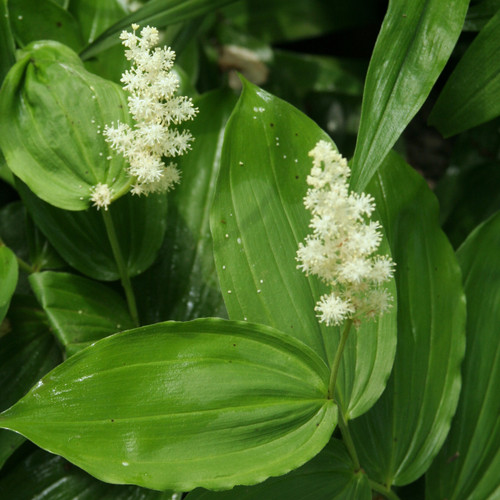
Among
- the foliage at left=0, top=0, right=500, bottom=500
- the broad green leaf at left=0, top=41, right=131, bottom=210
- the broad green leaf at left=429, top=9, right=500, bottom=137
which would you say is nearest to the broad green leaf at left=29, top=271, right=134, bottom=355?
the foliage at left=0, top=0, right=500, bottom=500

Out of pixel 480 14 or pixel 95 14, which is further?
pixel 95 14

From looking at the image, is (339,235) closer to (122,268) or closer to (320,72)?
(122,268)

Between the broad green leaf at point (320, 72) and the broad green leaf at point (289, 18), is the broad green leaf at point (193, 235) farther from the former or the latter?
the broad green leaf at point (289, 18)

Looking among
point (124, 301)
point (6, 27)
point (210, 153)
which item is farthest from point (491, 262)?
point (6, 27)

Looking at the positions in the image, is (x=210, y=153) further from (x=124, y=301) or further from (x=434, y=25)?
(x=434, y=25)

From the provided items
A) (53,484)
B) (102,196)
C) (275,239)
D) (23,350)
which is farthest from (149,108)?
(53,484)

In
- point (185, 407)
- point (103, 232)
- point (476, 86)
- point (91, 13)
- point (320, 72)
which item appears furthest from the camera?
point (320, 72)

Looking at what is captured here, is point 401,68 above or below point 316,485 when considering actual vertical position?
above
